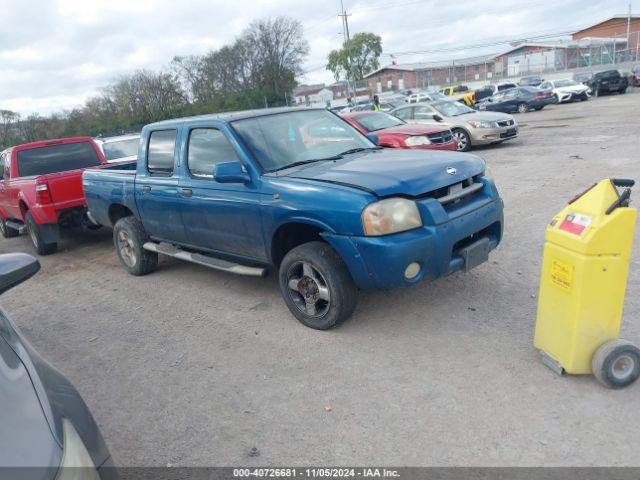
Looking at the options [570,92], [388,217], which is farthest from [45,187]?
[570,92]

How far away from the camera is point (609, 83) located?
30.5 m

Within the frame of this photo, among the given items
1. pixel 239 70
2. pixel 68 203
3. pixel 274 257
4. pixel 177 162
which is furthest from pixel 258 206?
pixel 239 70

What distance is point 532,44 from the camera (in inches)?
2781

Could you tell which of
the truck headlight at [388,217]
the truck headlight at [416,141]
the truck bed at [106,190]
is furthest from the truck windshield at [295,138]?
the truck headlight at [416,141]

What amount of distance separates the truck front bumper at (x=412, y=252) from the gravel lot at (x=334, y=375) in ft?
1.83

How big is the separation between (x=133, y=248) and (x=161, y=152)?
4.61 feet

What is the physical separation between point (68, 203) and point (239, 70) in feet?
171

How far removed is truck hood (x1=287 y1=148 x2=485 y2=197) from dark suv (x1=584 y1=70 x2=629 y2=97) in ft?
105

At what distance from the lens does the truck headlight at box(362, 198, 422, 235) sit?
363 cm

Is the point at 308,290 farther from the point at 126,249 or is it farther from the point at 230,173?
the point at 126,249

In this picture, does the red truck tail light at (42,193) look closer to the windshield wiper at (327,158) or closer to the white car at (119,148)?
the white car at (119,148)

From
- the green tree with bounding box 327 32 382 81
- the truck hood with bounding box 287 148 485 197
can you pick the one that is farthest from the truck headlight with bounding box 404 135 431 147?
the green tree with bounding box 327 32 382 81

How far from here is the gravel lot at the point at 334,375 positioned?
2840mm

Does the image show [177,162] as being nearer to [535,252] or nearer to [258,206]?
[258,206]
